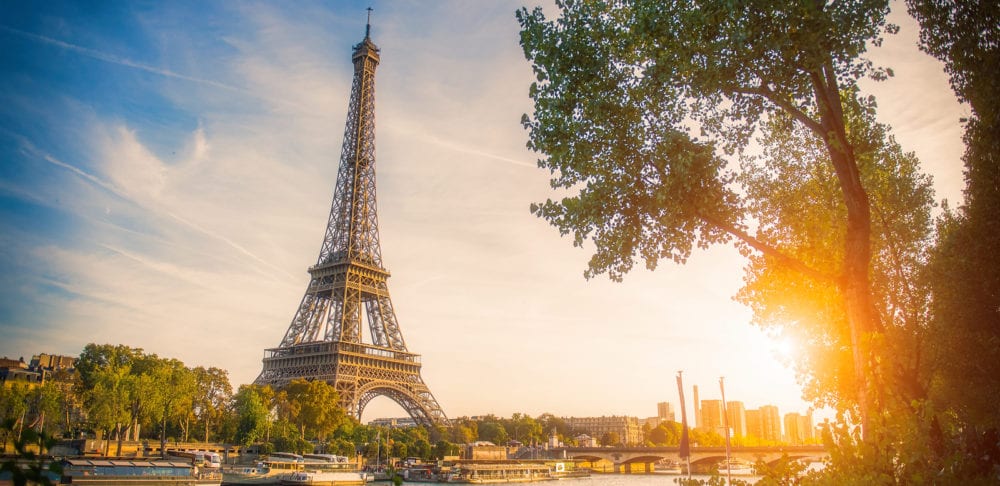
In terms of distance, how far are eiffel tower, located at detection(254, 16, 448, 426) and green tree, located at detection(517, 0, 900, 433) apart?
215ft

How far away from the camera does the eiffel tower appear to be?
74.1m

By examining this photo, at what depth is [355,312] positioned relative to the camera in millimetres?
78250

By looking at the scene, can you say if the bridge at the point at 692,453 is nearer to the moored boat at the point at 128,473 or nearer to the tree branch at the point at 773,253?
the moored boat at the point at 128,473

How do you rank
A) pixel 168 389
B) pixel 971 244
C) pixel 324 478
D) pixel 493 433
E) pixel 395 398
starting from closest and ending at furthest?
pixel 971 244 → pixel 324 478 → pixel 168 389 → pixel 395 398 → pixel 493 433

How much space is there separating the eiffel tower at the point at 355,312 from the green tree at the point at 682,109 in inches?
2580

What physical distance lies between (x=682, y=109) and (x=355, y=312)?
71289 mm

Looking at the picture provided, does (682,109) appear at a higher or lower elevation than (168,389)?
higher

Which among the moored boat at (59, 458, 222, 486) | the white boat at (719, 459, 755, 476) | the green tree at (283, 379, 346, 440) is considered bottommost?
the white boat at (719, 459, 755, 476)

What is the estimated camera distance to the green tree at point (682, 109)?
9.23 metres

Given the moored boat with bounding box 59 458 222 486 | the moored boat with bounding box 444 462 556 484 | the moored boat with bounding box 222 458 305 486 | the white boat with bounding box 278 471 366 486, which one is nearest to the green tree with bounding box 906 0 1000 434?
the moored boat with bounding box 59 458 222 486

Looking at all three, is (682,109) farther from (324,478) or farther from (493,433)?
(493,433)

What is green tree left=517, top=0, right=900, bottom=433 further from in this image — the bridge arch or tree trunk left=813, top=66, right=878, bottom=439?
A: the bridge arch

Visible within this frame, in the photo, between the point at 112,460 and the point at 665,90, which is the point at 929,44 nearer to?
the point at 665,90

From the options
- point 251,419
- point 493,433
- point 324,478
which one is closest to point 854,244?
point 324,478
